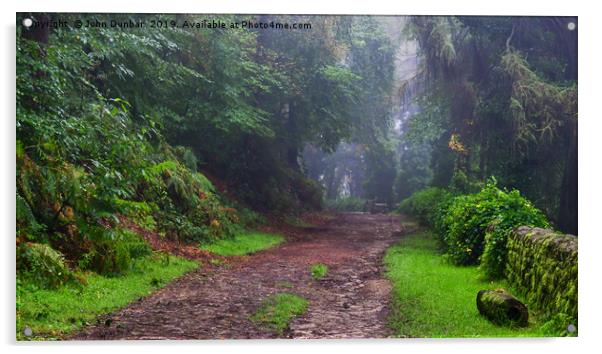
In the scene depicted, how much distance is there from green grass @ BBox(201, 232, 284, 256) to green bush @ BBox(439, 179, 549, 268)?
13.0ft

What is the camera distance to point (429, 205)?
51.4 feet

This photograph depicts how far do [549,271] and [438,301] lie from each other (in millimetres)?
1633

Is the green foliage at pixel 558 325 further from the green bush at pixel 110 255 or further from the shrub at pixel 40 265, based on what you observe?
the shrub at pixel 40 265

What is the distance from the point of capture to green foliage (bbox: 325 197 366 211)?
19.2m

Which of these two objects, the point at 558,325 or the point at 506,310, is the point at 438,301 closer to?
the point at 506,310

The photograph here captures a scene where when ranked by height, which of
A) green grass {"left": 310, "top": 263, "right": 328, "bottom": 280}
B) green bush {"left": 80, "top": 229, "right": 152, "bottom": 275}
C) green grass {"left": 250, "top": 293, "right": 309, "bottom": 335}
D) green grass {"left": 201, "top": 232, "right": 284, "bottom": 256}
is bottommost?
green grass {"left": 250, "top": 293, "right": 309, "bottom": 335}

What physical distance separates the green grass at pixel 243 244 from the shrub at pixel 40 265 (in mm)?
5149

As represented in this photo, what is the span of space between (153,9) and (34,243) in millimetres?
3624

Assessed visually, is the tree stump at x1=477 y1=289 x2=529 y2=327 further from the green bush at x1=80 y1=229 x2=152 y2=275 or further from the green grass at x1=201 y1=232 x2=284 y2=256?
the green grass at x1=201 y1=232 x2=284 y2=256

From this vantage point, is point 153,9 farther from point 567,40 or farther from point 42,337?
point 567,40

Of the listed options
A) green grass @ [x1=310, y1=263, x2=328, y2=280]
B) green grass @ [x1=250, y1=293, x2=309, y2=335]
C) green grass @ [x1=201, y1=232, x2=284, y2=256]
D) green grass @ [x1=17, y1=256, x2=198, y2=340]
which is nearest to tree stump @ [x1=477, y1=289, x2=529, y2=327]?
green grass @ [x1=250, y1=293, x2=309, y2=335]

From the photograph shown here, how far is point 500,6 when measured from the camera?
9.39 meters

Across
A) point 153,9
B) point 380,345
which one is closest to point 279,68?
point 153,9

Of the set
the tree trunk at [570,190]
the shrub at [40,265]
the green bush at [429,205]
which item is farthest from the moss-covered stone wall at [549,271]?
the shrub at [40,265]
